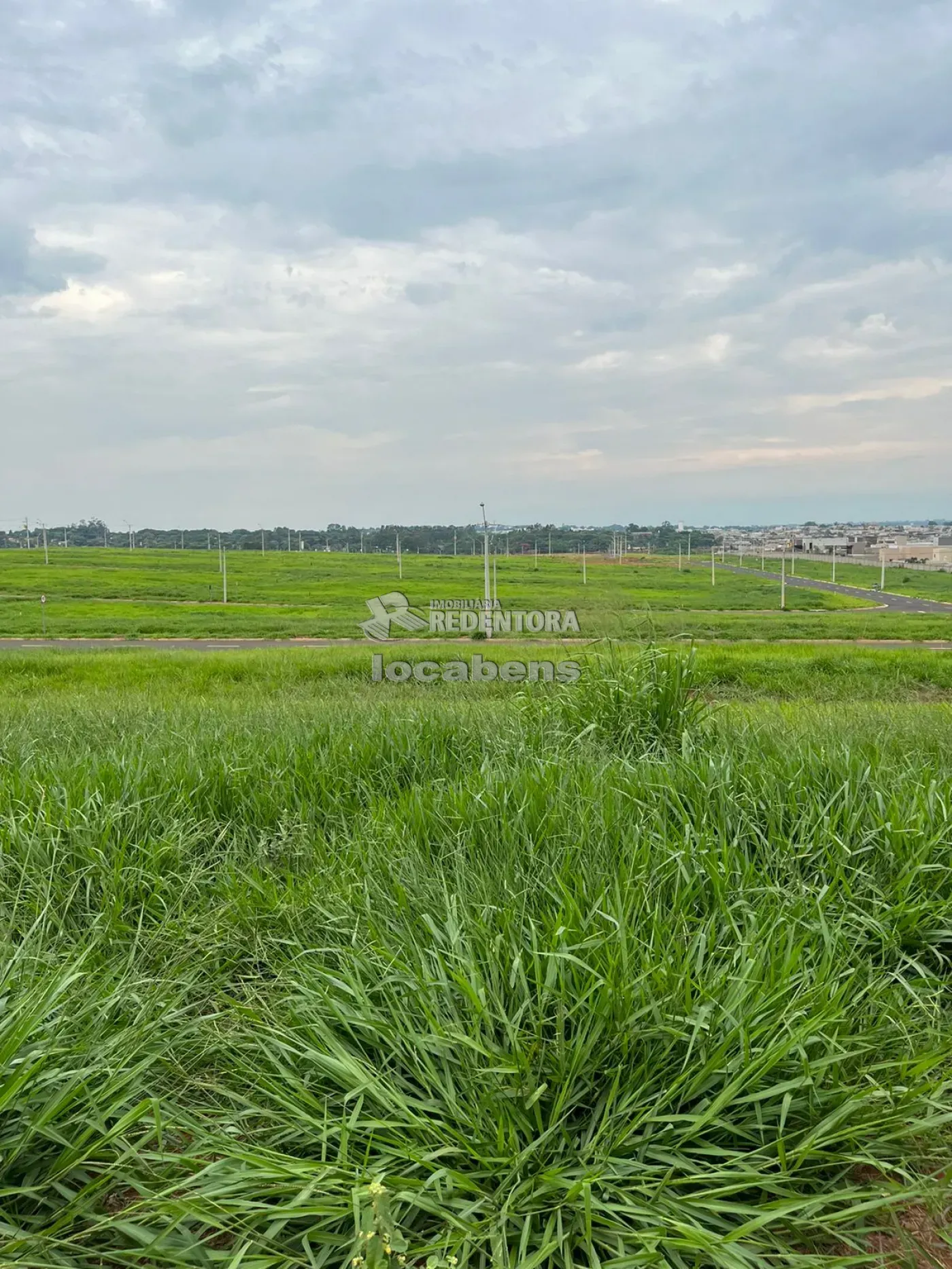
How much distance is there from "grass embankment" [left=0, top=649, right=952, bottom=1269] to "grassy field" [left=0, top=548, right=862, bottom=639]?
3.20 m

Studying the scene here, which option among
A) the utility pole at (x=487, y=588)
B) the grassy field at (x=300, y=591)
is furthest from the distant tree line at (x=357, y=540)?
the utility pole at (x=487, y=588)

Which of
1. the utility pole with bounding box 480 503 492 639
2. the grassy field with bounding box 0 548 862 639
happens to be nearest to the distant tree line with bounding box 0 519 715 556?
the grassy field with bounding box 0 548 862 639

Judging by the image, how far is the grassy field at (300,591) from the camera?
29.0 meters

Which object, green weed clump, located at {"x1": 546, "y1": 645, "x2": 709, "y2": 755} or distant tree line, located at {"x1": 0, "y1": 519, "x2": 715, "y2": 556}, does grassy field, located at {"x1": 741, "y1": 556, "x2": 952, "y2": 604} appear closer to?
distant tree line, located at {"x1": 0, "y1": 519, "x2": 715, "y2": 556}

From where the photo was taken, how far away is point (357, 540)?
13750 cm

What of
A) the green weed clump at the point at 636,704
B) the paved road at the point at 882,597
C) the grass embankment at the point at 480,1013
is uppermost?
the green weed clump at the point at 636,704

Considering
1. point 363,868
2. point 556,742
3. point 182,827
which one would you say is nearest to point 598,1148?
point 363,868

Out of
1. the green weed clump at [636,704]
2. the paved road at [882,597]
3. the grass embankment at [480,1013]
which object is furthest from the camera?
the paved road at [882,597]

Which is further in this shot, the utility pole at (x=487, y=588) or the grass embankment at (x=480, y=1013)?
the utility pole at (x=487, y=588)

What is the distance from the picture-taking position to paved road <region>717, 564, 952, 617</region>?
157ft

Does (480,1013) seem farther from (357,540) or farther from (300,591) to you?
(357,540)

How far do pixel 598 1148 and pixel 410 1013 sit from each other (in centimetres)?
63

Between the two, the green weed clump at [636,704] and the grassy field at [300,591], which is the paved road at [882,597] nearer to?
the grassy field at [300,591]

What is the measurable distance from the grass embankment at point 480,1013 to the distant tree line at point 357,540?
99.9 metres
